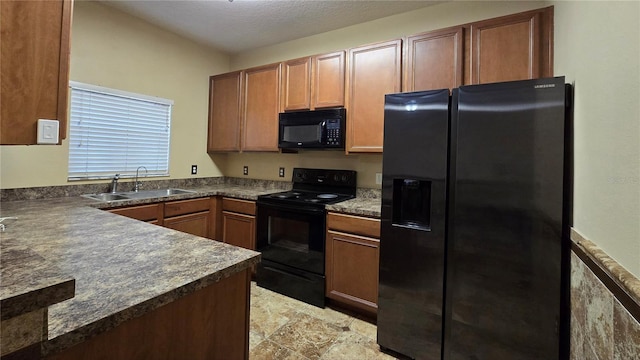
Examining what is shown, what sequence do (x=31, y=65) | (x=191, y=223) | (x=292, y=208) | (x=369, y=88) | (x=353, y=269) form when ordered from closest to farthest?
(x=31, y=65) < (x=353, y=269) < (x=369, y=88) < (x=292, y=208) < (x=191, y=223)

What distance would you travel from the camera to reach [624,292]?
0.78 metres

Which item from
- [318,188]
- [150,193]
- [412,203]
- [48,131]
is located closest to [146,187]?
[150,193]

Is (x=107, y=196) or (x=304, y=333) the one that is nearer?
(x=304, y=333)

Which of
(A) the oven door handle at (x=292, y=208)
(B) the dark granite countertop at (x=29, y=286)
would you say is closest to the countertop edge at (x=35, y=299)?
(B) the dark granite countertop at (x=29, y=286)

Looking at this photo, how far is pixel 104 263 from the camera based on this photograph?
100 cm

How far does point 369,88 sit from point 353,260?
144 centimetres

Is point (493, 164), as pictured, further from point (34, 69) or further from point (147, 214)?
point (147, 214)

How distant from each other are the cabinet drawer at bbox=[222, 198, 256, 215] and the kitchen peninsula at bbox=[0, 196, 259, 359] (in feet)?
4.81

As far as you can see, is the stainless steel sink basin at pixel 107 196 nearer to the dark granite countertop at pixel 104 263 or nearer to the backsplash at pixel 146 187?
the backsplash at pixel 146 187

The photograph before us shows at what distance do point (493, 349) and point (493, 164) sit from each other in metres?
1.00

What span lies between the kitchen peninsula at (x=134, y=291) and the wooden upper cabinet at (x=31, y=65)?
0.35 metres

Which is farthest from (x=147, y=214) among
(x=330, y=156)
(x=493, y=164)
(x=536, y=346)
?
(x=536, y=346)

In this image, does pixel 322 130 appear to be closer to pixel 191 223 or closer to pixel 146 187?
pixel 191 223

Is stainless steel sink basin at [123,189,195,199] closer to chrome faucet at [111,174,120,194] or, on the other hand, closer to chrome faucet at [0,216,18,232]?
chrome faucet at [111,174,120,194]
